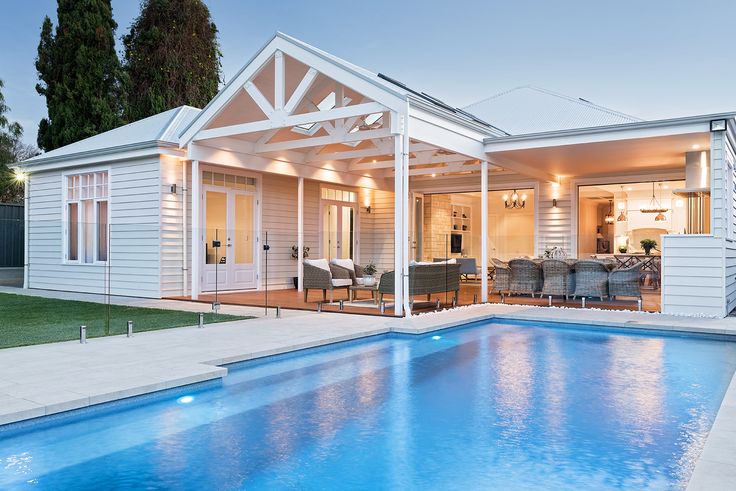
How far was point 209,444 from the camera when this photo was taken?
3477 mm

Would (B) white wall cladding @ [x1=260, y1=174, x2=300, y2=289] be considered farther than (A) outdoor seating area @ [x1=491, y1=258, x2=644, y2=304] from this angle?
Yes

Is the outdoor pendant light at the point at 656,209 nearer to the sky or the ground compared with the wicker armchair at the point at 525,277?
nearer to the sky

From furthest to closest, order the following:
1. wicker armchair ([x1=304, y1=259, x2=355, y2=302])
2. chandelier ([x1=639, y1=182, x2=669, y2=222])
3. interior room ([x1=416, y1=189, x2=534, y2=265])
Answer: chandelier ([x1=639, y1=182, x2=669, y2=222]) < interior room ([x1=416, y1=189, x2=534, y2=265]) < wicker armchair ([x1=304, y1=259, x2=355, y2=302])

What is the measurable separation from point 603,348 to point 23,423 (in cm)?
570

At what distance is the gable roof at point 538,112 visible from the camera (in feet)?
43.8

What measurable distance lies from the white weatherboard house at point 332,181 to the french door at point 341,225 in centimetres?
5

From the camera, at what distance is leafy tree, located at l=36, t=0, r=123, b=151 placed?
21312mm

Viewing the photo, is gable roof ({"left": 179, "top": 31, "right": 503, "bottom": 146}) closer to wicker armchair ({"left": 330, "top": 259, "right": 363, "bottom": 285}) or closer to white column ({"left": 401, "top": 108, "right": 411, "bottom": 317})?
white column ({"left": 401, "top": 108, "right": 411, "bottom": 317})

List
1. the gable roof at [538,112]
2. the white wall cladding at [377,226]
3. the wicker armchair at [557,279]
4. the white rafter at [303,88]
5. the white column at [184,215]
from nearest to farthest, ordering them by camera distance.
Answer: the white rafter at [303,88]
the wicker armchair at [557,279]
the white column at [184,215]
the gable roof at [538,112]
the white wall cladding at [377,226]

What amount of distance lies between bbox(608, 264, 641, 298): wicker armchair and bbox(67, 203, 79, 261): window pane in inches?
401

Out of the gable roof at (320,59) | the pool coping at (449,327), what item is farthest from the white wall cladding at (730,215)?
the gable roof at (320,59)

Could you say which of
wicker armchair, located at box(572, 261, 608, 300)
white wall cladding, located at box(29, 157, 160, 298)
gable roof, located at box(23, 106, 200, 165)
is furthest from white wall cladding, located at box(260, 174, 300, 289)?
wicker armchair, located at box(572, 261, 608, 300)

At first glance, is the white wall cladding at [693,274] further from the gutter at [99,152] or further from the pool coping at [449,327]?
the gutter at [99,152]

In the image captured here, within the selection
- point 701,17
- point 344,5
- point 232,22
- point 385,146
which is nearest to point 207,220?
point 385,146
